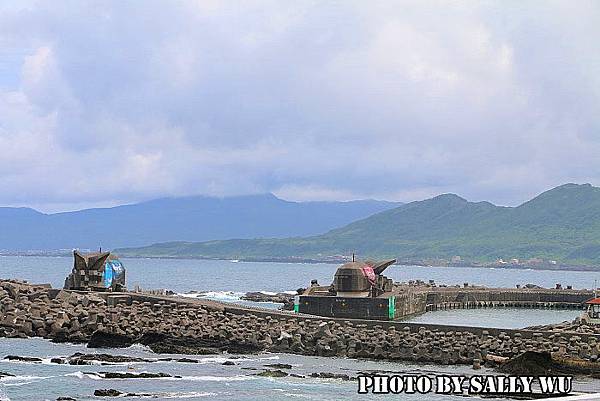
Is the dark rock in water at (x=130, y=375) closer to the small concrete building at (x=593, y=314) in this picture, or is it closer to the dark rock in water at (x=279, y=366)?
the dark rock in water at (x=279, y=366)

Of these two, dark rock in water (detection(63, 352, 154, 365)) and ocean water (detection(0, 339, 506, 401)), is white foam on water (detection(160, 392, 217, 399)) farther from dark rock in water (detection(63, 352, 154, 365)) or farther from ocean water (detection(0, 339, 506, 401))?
dark rock in water (detection(63, 352, 154, 365))

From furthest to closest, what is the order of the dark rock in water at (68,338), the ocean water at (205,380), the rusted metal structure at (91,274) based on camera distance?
the rusted metal structure at (91,274)
the dark rock in water at (68,338)
the ocean water at (205,380)

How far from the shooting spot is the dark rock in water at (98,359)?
168 ft

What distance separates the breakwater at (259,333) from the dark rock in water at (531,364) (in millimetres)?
2047

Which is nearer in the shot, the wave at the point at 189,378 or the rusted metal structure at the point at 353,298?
the wave at the point at 189,378

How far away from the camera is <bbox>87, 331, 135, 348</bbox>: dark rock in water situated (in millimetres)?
58312

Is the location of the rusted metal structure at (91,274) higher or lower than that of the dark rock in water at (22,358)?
higher

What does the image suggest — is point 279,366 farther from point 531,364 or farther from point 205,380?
point 531,364

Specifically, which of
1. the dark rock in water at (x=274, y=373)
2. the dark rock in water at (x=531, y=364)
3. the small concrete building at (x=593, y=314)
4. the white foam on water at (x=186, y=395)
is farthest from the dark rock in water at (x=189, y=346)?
the small concrete building at (x=593, y=314)

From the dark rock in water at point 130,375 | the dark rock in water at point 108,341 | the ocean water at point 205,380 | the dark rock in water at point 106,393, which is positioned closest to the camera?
the dark rock in water at point 106,393

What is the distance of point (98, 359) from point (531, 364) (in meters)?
21.6

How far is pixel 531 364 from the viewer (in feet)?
159

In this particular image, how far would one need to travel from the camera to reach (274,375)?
48.5 meters

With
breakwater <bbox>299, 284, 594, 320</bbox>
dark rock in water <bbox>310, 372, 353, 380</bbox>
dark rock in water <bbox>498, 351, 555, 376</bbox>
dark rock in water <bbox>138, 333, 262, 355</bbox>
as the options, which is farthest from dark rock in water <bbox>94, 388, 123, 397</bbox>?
breakwater <bbox>299, 284, 594, 320</bbox>
